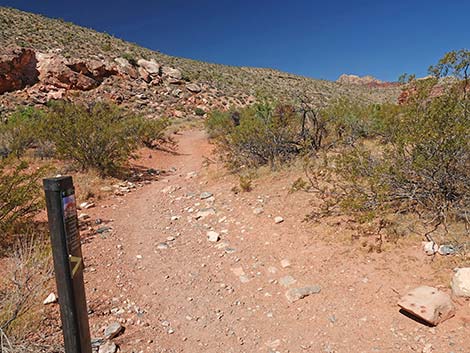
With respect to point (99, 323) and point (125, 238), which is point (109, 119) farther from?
point (99, 323)

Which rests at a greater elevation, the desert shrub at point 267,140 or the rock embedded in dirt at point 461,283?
the desert shrub at point 267,140

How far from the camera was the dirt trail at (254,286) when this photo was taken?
297 centimetres

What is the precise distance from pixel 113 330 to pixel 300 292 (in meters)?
1.96

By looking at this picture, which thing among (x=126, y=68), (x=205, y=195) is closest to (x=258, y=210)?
(x=205, y=195)

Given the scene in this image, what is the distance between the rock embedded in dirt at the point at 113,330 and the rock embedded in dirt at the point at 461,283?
Answer: 321cm

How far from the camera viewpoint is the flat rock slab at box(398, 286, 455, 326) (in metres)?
2.86

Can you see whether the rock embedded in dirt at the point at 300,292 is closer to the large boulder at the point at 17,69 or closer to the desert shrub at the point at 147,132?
the desert shrub at the point at 147,132

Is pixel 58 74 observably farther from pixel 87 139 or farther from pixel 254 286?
pixel 254 286

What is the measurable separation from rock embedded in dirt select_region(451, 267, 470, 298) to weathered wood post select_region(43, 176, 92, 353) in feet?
10.5

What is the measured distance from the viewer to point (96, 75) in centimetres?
2583

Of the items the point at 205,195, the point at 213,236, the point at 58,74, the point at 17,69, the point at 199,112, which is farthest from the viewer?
the point at 199,112

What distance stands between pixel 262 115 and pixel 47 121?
19.9 feet

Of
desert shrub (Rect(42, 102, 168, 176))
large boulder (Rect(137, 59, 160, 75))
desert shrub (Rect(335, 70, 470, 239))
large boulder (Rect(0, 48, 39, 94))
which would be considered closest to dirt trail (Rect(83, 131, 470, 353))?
desert shrub (Rect(335, 70, 470, 239))

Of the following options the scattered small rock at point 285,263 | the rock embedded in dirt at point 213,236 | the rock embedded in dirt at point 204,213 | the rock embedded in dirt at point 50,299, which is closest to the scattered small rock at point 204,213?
the rock embedded in dirt at point 204,213
